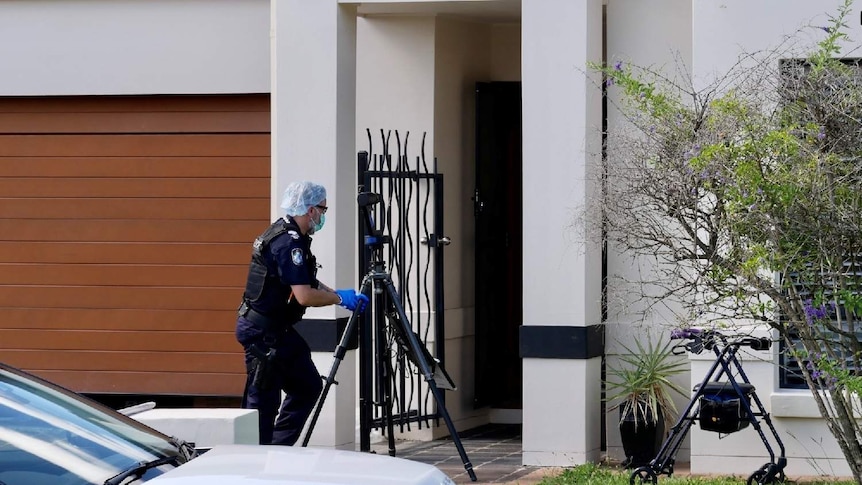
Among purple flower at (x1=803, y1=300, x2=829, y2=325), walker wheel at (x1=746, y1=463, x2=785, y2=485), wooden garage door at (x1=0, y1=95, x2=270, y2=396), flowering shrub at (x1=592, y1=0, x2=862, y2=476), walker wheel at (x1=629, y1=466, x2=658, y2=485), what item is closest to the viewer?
flowering shrub at (x1=592, y1=0, x2=862, y2=476)

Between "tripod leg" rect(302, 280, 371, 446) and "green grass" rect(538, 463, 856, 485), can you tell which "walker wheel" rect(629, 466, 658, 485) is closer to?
"green grass" rect(538, 463, 856, 485)

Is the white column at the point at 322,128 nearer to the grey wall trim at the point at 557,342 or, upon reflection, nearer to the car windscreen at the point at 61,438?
the grey wall trim at the point at 557,342

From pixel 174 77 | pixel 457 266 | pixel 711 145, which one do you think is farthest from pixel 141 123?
pixel 711 145

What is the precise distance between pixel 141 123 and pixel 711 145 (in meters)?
6.31

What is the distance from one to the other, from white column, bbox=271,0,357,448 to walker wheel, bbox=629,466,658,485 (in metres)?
2.48

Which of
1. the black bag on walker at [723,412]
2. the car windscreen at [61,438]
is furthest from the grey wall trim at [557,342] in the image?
the car windscreen at [61,438]

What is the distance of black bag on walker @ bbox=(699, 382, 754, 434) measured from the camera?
8055 mm

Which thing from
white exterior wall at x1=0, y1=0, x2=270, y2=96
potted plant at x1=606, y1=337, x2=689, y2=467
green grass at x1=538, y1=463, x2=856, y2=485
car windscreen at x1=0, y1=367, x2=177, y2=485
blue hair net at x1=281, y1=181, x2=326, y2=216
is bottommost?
green grass at x1=538, y1=463, x2=856, y2=485

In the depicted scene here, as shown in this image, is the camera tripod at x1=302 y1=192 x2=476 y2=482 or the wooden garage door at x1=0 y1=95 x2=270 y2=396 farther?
the wooden garage door at x1=0 y1=95 x2=270 y2=396

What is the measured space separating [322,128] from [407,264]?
1.54 metres

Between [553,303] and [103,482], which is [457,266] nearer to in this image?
[553,303]

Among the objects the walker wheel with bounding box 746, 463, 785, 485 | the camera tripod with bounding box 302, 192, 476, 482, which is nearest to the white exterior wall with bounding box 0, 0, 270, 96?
the camera tripod with bounding box 302, 192, 476, 482

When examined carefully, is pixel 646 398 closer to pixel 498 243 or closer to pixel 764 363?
pixel 764 363

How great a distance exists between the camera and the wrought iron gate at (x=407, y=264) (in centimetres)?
954
